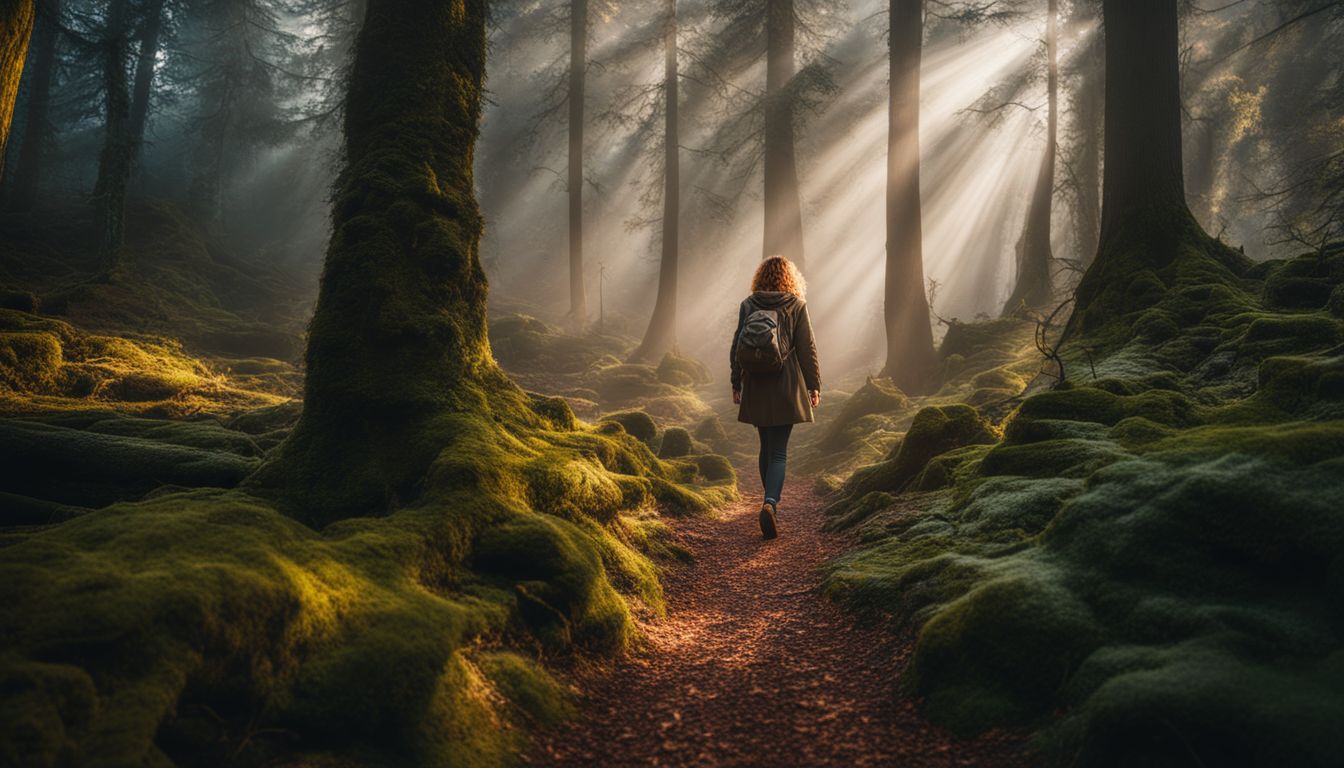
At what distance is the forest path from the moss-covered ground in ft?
0.77

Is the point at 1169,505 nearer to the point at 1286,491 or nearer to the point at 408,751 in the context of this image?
the point at 1286,491

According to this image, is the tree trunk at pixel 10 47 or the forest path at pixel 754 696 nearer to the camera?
the forest path at pixel 754 696

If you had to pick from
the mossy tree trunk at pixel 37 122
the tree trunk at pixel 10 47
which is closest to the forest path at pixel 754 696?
the tree trunk at pixel 10 47

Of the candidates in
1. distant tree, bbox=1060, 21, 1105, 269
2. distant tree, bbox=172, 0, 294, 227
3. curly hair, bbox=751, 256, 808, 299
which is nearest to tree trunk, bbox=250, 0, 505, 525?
curly hair, bbox=751, 256, 808, 299

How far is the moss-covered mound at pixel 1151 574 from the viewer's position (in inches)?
86.1

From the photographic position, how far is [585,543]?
4238mm

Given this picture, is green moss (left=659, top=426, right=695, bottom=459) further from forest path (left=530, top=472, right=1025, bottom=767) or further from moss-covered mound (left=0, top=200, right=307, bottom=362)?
moss-covered mound (left=0, top=200, right=307, bottom=362)

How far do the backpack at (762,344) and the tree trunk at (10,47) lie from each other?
6.25 metres

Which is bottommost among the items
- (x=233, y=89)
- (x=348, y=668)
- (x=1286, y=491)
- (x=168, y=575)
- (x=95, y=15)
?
(x=348, y=668)

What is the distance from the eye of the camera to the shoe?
267 inches

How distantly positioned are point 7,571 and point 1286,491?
16.0 ft

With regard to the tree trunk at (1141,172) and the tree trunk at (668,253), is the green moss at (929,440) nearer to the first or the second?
the tree trunk at (1141,172)

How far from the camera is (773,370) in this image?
671 centimetres

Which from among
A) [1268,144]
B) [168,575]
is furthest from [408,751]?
[1268,144]
